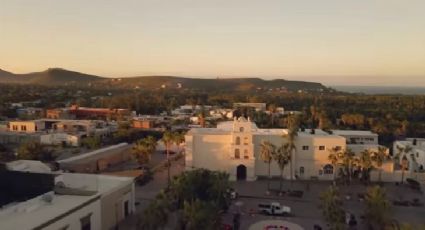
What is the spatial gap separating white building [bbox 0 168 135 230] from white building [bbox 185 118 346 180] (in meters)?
12.6

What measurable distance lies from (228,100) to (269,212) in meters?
112

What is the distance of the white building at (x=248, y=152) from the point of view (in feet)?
135

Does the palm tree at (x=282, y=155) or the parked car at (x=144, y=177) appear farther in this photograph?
the parked car at (x=144, y=177)

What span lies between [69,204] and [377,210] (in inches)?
700

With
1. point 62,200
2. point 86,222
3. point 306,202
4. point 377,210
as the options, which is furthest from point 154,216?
point 306,202

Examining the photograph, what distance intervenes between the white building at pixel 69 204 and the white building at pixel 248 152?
12.6m

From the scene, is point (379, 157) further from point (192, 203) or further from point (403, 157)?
point (192, 203)

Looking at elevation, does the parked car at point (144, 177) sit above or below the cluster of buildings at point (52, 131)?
below

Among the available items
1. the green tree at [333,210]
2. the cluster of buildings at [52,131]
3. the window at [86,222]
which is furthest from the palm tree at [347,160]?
the cluster of buildings at [52,131]

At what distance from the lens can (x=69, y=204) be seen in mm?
23766

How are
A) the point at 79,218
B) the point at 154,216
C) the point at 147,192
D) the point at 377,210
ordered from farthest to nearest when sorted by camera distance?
the point at 147,192, the point at 377,210, the point at 79,218, the point at 154,216

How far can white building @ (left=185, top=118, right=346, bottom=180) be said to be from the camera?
41.3 meters

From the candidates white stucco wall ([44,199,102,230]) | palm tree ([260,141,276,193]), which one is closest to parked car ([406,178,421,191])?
palm tree ([260,141,276,193])

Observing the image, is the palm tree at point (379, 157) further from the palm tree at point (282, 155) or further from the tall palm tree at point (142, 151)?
the tall palm tree at point (142, 151)
